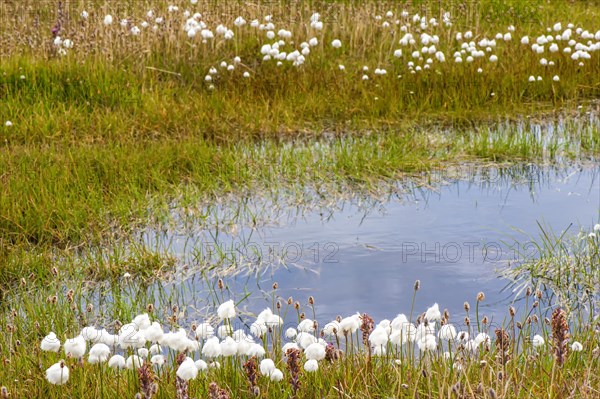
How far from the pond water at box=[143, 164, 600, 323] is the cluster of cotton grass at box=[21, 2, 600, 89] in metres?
2.55

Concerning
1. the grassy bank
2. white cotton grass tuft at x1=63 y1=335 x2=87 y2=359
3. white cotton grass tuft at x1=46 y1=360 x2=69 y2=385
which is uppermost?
the grassy bank

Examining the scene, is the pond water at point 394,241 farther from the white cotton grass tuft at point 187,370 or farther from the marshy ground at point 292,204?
the white cotton grass tuft at point 187,370

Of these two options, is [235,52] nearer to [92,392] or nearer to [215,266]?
[215,266]

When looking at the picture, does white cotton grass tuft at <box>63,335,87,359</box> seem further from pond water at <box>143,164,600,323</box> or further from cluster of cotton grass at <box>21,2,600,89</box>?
cluster of cotton grass at <box>21,2,600,89</box>

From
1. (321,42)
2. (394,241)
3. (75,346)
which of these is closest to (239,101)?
(321,42)

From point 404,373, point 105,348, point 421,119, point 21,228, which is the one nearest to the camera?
point 105,348

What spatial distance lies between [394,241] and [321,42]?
4.49 meters

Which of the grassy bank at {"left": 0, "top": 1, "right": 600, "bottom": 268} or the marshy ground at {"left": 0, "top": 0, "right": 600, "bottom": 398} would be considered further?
the grassy bank at {"left": 0, "top": 1, "right": 600, "bottom": 268}

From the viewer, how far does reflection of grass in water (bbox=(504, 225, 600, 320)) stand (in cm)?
445

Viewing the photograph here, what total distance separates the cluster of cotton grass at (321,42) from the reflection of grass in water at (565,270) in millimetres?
3721

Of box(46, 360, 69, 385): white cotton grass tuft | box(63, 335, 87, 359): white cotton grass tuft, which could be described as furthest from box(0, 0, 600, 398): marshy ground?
box(46, 360, 69, 385): white cotton grass tuft

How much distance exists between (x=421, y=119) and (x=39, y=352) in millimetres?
5207

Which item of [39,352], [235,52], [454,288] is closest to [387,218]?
[454,288]

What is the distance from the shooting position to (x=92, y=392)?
3145 mm
